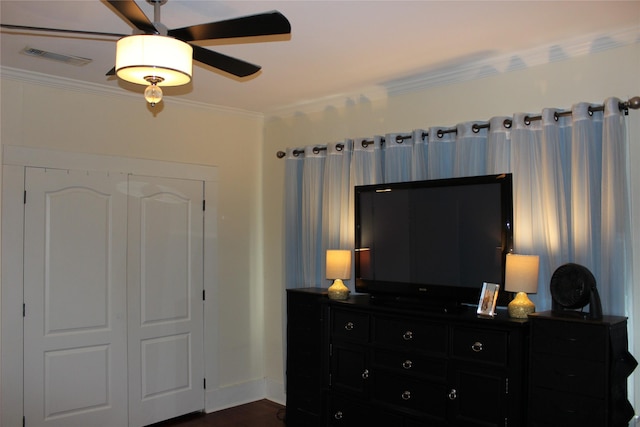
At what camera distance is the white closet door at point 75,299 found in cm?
382

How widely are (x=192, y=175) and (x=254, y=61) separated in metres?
1.44

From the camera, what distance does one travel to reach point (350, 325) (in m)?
3.75

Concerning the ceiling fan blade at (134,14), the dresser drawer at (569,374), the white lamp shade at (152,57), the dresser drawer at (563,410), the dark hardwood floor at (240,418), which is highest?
the ceiling fan blade at (134,14)

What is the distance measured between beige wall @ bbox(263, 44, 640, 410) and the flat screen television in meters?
0.59

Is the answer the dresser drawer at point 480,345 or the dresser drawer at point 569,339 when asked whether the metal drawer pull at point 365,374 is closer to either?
the dresser drawer at point 480,345

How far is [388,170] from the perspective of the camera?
4.11 metres

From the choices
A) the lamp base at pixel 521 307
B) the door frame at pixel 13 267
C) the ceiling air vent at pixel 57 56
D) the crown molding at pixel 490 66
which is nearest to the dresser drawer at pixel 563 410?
the lamp base at pixel 521 307

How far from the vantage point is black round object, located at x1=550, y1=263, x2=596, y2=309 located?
285 cm

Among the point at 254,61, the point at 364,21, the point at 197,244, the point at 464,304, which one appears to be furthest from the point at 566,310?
the point at 197,244

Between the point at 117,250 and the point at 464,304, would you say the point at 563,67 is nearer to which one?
the point at 464,304

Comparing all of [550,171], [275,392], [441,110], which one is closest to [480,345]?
[550,171]

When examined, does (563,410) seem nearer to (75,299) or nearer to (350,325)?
(350,325)

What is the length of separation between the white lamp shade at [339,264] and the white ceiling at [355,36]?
131cm

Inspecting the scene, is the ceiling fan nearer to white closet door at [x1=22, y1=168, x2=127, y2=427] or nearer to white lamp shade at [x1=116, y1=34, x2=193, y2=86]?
white lamp shade at [x1=116, y1=34, x2=193, y2=86]
